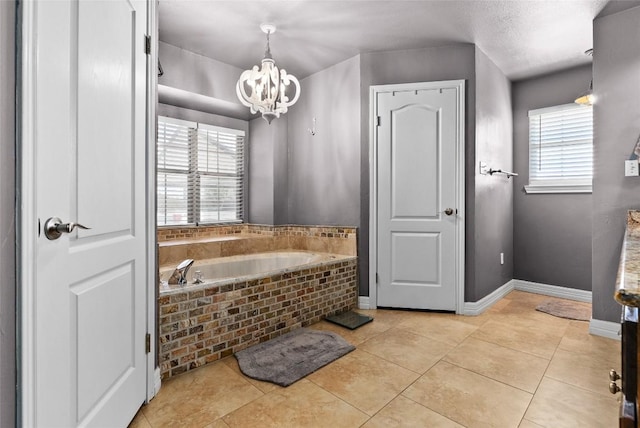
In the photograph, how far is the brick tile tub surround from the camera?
1964 millimetres

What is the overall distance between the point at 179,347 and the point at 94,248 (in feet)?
3.17

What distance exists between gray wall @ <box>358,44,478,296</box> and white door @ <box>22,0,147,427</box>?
2.10 metres

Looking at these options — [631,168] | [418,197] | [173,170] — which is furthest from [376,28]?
[173,170]

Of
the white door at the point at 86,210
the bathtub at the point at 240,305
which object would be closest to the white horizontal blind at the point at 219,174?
the bathtub at the point at 240,305

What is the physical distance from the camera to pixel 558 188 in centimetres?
366

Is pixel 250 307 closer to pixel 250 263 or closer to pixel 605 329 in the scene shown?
pixel 250 263

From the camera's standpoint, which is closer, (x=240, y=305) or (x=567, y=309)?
(x=240, y=305)

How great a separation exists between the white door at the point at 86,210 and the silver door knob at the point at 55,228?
0.06ft

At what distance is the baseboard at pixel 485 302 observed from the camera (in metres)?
3.09

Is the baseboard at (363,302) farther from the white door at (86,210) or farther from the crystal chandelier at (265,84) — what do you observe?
the white door at (86,210)

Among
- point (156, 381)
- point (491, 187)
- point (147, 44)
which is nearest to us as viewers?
point (147, 44)

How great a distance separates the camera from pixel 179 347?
6.48 feet

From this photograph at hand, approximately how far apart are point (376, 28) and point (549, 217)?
110 inches

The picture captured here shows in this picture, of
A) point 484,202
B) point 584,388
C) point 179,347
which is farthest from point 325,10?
point 584,388
